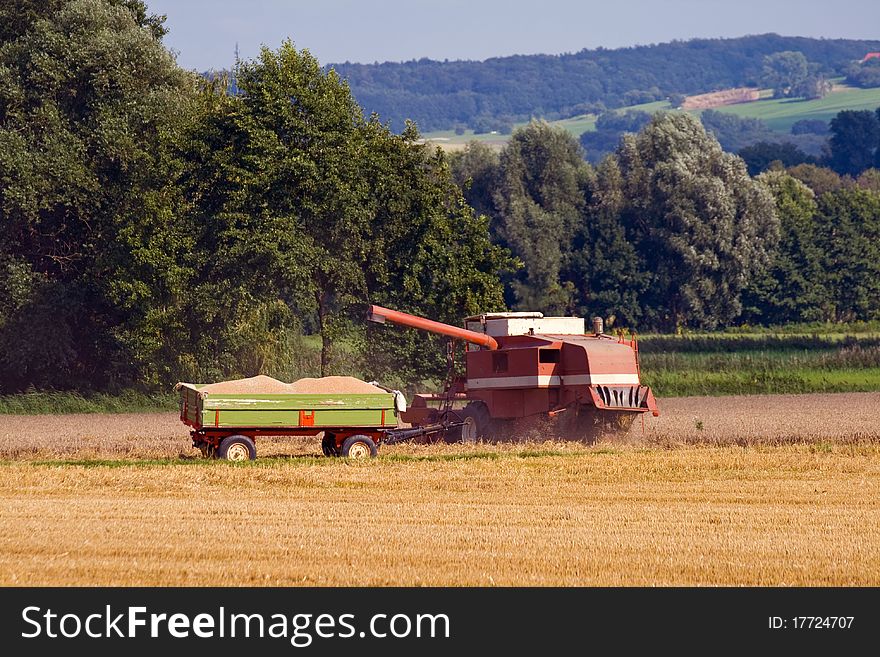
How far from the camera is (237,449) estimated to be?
26.0m

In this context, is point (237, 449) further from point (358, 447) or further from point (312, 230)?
point (312, 230)

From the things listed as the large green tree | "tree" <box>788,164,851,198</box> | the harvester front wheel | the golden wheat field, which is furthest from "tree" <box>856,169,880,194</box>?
the harvester front wheel

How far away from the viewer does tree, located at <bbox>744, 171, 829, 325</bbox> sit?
298ft

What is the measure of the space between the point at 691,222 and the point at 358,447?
61.3 meters

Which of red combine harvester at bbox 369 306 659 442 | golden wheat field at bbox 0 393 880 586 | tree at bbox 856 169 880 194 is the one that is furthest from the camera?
tree at bbox 856 169 880 194

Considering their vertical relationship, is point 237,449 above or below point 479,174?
below

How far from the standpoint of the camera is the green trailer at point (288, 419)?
84.2 feet

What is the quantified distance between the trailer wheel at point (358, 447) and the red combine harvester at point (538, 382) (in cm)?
396

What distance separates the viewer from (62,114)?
44.8 m

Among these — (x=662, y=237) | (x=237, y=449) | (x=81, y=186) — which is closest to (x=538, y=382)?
(x=237, y=449)

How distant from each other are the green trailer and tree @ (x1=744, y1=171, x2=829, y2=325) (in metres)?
67.0

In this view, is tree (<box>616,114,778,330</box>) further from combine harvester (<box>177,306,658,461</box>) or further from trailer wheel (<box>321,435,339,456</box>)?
trailer wheel (<box>321,435,339,456</box>)
